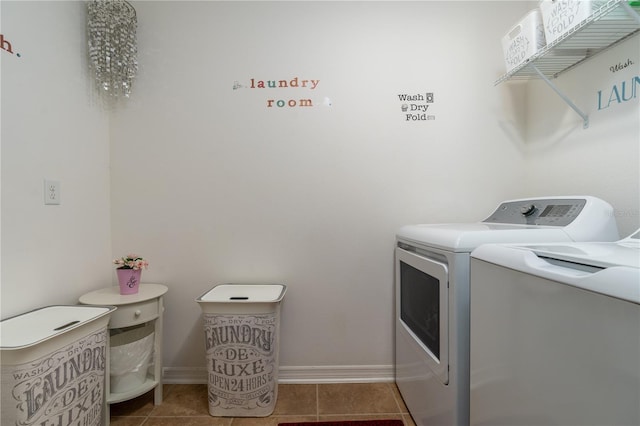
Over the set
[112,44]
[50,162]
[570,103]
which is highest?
[112,44]

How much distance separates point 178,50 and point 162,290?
1.43m

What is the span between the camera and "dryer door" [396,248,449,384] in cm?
103

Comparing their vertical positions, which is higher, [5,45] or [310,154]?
[5,45]

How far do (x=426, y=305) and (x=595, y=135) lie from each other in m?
1.15

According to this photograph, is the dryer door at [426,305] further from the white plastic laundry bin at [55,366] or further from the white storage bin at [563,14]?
the white plastic laundry bin at [55,366]

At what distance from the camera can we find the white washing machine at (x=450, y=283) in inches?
37.9

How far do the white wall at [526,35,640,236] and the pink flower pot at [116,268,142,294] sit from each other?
2.32 meters

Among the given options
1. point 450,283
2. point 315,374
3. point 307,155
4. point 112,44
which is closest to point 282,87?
point 307,155

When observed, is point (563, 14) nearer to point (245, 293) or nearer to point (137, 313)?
point (245, 293)

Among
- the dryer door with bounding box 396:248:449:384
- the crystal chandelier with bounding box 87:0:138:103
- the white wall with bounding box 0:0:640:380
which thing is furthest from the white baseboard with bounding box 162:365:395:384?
the crystal chandelier with bounding box 87:0:138:103

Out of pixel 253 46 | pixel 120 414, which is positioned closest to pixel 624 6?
pixel 253 46

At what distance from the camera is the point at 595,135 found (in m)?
1.28

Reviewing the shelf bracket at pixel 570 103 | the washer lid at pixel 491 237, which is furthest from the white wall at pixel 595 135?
the washer lid at pixel 491 237

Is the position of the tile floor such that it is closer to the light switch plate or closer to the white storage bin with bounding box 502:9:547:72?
the light switch plate
